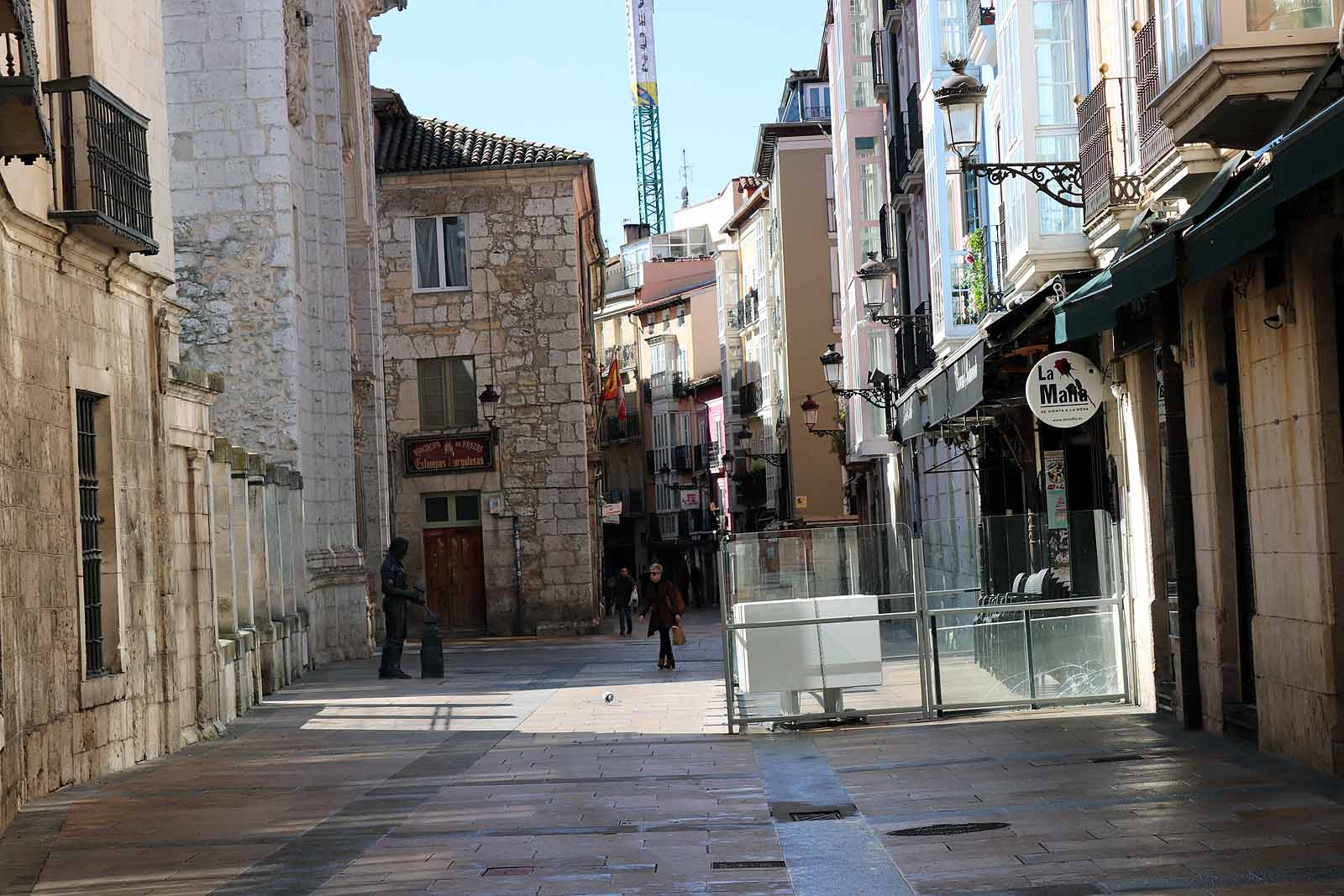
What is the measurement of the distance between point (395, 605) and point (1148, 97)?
14.6 metres

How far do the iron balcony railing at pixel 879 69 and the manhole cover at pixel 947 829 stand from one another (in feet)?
87.1

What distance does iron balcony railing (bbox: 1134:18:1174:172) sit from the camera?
44.3ft

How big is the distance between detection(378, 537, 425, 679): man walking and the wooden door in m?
16.2

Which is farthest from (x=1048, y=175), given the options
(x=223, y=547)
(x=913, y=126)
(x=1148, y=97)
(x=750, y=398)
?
(x=750, y=398)

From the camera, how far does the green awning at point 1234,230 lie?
33.2 feet

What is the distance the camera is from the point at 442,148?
43.9m

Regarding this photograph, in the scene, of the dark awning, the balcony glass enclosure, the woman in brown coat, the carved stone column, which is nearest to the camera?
the balcony glass enclosure

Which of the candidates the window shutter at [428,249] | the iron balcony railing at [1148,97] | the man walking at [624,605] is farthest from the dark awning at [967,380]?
the window shutter at [428,249]

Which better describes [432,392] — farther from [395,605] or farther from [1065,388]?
[1065,388]

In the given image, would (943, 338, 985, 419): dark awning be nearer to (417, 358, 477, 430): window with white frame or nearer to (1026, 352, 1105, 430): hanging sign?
(1026, 352, 1105, 430): hanging sign

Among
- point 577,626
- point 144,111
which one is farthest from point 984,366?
point 577,626

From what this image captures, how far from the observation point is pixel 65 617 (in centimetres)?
1406

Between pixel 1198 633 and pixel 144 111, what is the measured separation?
35.2 feet

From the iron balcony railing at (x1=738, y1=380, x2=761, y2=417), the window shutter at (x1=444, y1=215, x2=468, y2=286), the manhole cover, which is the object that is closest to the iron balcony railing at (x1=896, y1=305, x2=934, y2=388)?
the window shutter at (x1=444, y1=215, x2=468, y2=286)
